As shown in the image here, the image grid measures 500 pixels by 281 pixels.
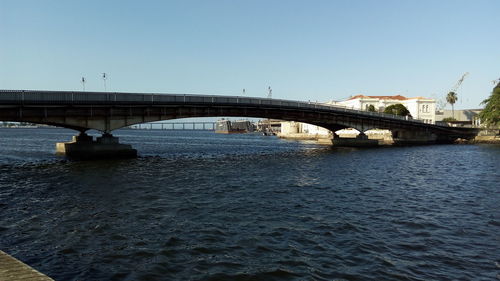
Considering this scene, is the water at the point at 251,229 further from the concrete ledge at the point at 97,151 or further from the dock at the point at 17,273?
the concrete ledge at the point at 97,151

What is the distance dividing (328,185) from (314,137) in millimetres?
126677

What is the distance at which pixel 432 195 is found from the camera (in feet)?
79.8

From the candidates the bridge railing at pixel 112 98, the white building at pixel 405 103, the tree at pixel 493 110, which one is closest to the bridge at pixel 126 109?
the bridge railing at pixel 112 98

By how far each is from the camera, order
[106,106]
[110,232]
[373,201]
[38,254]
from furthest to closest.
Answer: [106,106] → [373,201] → [110,232] → [38,254]

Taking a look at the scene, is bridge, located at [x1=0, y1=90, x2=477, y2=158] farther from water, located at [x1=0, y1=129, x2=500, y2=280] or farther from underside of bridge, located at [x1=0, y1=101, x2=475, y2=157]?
water, located at [x1=0, y1=129, x2=500, y2=280]

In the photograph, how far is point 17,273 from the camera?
320 inches

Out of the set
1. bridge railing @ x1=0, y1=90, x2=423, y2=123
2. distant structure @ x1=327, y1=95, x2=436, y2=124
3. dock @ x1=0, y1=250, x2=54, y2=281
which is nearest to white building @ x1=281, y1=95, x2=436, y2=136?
distant structure @ x1=327, y1=95, x2=436, y2=124

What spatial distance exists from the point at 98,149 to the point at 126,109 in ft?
25.5

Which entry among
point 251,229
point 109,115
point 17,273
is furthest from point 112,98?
point 17,273

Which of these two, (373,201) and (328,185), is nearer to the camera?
(373,201)

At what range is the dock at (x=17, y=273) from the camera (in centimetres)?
786

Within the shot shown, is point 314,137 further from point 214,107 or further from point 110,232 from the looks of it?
point 110,232

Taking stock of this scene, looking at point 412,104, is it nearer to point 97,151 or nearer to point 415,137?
point 415,137

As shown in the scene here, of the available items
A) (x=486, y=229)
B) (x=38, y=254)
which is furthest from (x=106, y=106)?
(x=486, y=229)
